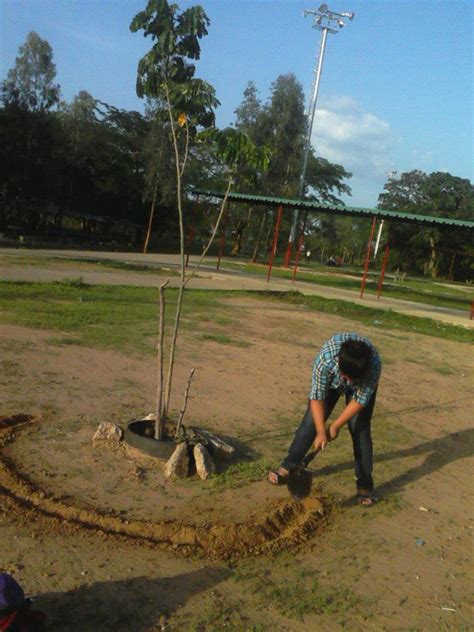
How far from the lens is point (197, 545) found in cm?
370

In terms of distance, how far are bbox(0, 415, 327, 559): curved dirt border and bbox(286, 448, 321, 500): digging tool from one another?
10.7 inches

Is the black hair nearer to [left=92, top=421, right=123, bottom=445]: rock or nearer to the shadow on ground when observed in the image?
the shadow on ground

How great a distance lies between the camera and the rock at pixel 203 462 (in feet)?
15.1

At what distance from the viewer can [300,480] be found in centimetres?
455

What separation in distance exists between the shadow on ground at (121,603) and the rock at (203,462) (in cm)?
127

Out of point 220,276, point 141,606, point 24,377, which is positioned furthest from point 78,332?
point 220,276

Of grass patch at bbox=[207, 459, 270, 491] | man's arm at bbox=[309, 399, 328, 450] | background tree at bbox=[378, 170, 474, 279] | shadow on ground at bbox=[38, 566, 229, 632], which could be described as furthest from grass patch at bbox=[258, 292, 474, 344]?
background tree at bbox=[378, 170, 474, 279]

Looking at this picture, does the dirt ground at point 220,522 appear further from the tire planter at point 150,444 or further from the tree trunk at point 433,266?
the tree trunk at point 433,266

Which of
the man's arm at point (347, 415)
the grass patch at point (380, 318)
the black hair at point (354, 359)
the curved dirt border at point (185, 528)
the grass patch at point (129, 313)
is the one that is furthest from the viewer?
the grass patch at point (380, 318)

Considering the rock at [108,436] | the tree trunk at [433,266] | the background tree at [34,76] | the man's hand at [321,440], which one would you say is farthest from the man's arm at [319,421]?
the tree trunk at [433,266]

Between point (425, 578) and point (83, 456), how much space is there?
8.28 ft

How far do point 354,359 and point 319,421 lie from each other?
0.59 meters

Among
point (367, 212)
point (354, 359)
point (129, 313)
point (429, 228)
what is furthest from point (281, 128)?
point (354, 359)

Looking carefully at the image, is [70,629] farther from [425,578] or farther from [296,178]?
[296,178]
